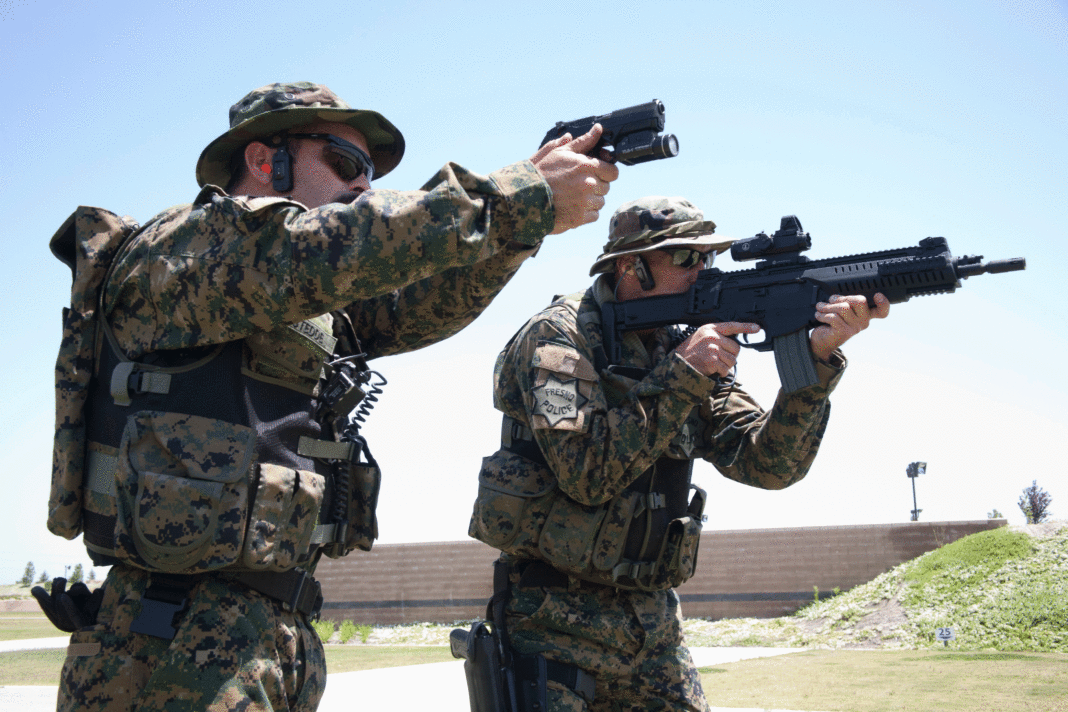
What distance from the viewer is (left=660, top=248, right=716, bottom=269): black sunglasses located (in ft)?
15.0

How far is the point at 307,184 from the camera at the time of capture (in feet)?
9.61

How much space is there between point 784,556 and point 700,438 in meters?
14.5

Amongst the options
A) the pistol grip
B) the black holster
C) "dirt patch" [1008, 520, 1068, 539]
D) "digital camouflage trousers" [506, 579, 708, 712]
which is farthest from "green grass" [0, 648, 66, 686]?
"dirt patch" [1008, 520, 1068, 539]

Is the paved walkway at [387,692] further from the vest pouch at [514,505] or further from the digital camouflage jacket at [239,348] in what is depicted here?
the digital camouflage jacket at [239,348]

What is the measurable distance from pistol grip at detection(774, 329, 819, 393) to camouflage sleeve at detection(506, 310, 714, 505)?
21.5 inches

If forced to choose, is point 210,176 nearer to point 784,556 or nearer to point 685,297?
point 685,297

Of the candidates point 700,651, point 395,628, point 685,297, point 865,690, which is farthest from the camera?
point 395,628

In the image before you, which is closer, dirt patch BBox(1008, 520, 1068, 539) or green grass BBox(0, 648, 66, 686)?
green grass BBox(0, 648, 66, 686)

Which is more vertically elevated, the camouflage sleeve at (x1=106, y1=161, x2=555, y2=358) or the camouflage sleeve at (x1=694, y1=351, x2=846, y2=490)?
the camouflage sleeve at (x1=106, y1=161, x2=555, y2=358)

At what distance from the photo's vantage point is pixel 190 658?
2.28 m

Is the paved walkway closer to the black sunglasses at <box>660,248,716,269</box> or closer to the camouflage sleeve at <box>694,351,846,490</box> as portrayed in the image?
the camouflage sleeve at <box>694,351,846,490</box>

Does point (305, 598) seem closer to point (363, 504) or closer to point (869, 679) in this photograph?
point (363, 504)

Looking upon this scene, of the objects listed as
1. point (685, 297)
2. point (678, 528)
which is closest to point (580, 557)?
point (678, 528)

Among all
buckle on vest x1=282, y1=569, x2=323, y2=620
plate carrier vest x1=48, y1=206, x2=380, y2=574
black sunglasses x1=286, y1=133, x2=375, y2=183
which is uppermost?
black sunglasses x1=286, y1=133, x2=375, y2=183
